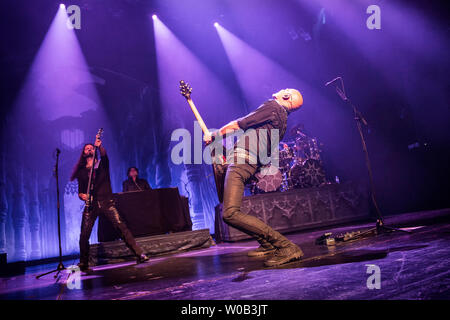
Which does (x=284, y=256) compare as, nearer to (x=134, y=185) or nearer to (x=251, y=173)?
(x=251, y=173)

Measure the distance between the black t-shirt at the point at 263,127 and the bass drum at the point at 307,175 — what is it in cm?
495

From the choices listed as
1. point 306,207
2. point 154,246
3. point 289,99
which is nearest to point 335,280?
point 289,99

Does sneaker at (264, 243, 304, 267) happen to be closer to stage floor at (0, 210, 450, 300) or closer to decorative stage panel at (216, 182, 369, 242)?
stage floor at (0, 210, 450, 300)

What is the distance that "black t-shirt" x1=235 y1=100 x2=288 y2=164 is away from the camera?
9.50 ft

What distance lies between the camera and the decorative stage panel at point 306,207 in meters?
6.96

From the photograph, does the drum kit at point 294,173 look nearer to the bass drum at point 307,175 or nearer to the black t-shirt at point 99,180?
the bass drum at point 307,175

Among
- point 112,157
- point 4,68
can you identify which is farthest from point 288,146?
point 4,68

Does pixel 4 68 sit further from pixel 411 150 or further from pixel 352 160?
pixel 411 150

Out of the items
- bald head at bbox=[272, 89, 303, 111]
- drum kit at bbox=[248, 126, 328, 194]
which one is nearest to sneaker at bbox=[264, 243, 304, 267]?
bald head at bbox=[272, 89, 303, 111]

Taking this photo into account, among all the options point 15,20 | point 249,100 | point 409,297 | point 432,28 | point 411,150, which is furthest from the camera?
point 249,100

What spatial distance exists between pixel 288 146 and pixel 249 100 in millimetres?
3847

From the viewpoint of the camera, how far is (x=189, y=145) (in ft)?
41.1

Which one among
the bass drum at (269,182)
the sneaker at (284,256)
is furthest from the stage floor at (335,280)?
the bass drum at (269,182)

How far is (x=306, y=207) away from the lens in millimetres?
7246
